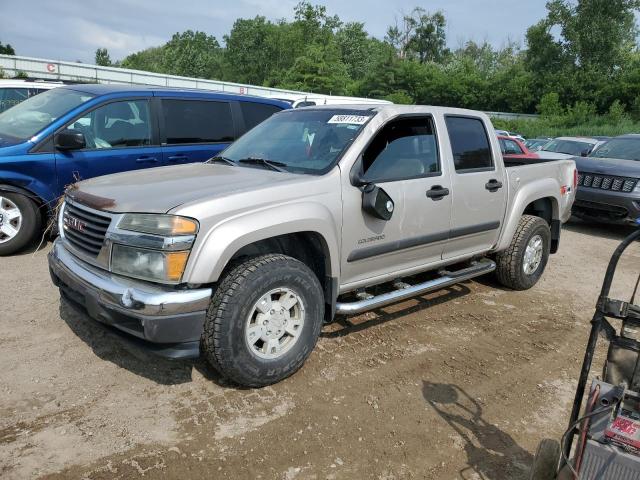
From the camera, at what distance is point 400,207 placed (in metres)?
3.83

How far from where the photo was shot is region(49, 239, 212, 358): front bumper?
2.78 m

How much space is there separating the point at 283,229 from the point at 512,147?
9741mm

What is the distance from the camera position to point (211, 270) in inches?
113

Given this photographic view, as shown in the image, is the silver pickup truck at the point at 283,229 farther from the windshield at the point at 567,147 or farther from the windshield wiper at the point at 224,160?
the windshield at the point at 567,147

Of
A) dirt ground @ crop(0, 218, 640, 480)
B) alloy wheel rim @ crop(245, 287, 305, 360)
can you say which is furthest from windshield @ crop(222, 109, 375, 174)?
dirt ground @ crop(0, 218, 640, 480)

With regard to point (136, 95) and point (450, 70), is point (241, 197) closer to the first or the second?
point (136, 95)

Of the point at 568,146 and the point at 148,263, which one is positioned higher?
the point at 568,146

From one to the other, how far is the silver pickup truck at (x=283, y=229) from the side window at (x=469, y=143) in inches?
0.5

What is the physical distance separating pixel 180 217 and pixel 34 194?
3.43m

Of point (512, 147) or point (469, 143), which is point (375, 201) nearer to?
point (469, 143)

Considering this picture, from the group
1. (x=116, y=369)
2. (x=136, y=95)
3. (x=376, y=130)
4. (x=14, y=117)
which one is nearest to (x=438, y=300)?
(x=376, y=130)

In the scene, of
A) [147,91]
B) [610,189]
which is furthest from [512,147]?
[147,91]

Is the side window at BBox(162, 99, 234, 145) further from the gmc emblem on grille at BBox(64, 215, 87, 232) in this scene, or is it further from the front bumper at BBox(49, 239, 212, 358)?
the front bumper at BBox(49, 239, 212, 358)

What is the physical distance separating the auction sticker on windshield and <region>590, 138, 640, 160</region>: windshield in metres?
7.49
